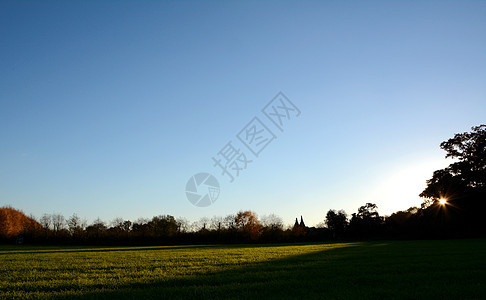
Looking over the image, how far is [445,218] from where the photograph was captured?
5772cm

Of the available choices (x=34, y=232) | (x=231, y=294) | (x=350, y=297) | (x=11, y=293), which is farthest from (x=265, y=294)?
(x=34, y=232)

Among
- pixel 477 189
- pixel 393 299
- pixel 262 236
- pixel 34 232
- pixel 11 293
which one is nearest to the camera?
pixel 393 299

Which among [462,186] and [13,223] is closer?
[462,186]

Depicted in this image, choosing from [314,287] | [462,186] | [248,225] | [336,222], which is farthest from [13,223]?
[462,186]

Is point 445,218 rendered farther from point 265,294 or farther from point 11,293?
point 11,293

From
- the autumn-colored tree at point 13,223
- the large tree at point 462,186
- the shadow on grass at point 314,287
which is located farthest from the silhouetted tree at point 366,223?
the autumn-colored tree at point 13,223

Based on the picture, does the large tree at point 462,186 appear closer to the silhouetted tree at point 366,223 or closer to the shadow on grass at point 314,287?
the silhouetted tree at point 366,223

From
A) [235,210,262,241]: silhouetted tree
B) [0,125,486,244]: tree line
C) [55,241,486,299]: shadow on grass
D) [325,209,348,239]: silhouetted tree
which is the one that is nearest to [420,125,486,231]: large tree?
[0,125,486,244]: tree line

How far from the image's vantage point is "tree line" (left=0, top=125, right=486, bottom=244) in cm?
5506

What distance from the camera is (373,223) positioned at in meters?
82.2

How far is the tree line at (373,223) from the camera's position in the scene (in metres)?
55.1

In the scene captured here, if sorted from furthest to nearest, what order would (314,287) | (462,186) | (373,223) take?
(373,223)
(462,186)
(314,287)

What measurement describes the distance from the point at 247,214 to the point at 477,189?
2209 inches

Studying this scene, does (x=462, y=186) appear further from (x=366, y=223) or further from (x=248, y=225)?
(x=248, y=225)
